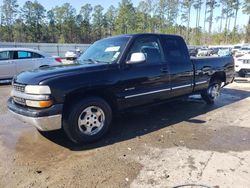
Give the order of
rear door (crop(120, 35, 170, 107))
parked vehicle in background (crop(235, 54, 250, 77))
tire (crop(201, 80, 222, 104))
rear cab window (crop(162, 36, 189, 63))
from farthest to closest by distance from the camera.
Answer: parked vehicle in background (crop(235, 54, 250, 77)), tire (crop(201, 80, 222, 104)), rear cab window (crop(162, 36, 189, 63)), rear door (crop(120, 35, 170, 107))

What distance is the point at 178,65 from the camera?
19.6 feet

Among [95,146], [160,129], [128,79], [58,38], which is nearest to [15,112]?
[95,146]

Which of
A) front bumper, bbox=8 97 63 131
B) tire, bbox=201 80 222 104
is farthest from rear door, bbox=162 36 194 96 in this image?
front bumper, bbox=8 97 63 131

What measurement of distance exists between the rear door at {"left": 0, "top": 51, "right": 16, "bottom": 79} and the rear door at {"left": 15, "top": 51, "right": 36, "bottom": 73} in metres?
0.20

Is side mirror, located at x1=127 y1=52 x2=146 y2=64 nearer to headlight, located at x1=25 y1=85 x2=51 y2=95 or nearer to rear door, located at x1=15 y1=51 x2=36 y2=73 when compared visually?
headlight, located at x1=25 y1=85 x2=51 y2=95

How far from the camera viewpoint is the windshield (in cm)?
509

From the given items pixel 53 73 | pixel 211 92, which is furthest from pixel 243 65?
pixel 53 73

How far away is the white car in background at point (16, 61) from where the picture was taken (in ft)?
37.3

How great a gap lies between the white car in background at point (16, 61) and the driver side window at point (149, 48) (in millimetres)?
6825

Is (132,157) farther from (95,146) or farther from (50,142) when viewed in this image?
(50,142)

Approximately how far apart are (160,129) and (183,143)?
2.68 feet

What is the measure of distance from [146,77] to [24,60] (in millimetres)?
8201

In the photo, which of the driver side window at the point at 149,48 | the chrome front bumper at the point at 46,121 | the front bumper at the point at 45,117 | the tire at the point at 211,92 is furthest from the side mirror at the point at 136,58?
the tire at the point at 211,92

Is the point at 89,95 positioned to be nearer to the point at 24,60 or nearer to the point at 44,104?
the point at 44,104
